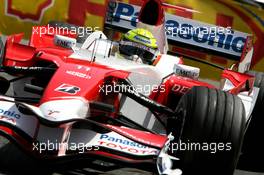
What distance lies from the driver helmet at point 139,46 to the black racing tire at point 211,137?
5.54 ft

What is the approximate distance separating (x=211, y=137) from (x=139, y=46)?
200 centimetres

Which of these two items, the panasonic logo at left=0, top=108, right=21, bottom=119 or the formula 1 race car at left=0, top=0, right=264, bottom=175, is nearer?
the formula 1 race car at left=0, top=0, right=264, bottom=175

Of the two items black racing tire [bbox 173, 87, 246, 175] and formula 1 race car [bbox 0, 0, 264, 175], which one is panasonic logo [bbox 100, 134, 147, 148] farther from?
black racing tire [bbox 173, 87, 246, 175]

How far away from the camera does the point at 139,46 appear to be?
7574mm

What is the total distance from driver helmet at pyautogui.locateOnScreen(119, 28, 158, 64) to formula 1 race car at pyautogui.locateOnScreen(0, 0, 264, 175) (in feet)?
0.12

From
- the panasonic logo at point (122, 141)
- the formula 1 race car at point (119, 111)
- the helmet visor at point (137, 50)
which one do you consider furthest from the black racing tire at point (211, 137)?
the helmet visor at point (137, 50)

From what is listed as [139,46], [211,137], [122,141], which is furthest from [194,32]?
[122,141]

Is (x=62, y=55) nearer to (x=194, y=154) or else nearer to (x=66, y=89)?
(x=66, y=89)

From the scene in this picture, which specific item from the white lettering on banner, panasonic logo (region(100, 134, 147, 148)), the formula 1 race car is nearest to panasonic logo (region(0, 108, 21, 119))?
the formula 1 race car

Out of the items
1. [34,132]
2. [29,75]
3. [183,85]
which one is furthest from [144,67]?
[34,132]

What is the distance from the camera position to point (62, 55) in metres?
6.79

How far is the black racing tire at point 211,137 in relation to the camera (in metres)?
5.88

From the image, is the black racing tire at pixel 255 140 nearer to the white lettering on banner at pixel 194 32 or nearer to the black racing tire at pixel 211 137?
the black racing tire at pixel 211 137

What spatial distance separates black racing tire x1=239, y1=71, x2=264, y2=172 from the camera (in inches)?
313
